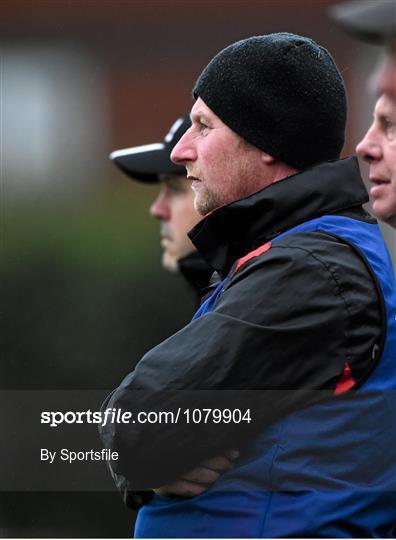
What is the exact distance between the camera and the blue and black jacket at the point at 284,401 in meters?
→ 1.89

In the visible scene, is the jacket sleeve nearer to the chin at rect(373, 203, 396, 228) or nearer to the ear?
the chin at rect(373, 203, 396, 228)

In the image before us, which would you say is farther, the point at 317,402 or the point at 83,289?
the point at 83,289

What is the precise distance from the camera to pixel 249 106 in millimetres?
2203

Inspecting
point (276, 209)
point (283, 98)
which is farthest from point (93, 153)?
point (276, 209)

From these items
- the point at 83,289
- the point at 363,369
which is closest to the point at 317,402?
the point at 363,369

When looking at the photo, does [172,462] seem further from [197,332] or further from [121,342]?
[121,342]

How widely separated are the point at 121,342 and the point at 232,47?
2695mm

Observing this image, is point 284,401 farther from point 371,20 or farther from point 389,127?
point 371,20

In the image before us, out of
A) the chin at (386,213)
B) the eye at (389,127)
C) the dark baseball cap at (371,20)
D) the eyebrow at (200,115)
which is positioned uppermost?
the dark baseball cap at (371,20)

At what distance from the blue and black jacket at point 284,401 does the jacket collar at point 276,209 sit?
111 millimetres

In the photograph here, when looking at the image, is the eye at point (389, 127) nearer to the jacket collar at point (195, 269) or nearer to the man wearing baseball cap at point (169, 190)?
the jacket collar at point (195, 269)

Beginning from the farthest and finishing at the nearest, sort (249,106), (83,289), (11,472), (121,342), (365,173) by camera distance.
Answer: (83,289), (121,342), (365,173), (11,472), (249,106)

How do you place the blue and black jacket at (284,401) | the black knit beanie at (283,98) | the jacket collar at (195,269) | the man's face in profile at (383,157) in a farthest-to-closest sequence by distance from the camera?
the jacket collar at (195,269), the black knit beanie at (283,98), the man's face in profile at (383,157), the blue and black jacket at (284,401)

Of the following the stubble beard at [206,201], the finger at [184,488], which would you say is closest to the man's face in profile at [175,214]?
the stubble beard at [206,201]
